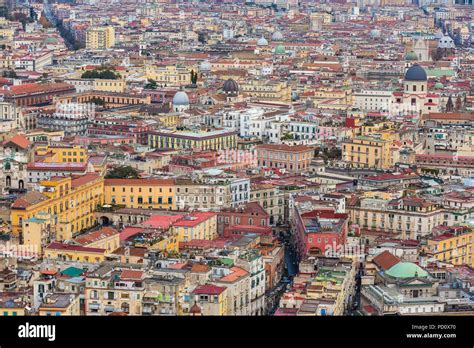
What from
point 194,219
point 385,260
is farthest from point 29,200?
point 385,260

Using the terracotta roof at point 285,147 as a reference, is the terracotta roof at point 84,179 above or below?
above

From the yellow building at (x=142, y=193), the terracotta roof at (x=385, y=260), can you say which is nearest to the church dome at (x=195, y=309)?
the terracotta roof at (x=385, y=260)

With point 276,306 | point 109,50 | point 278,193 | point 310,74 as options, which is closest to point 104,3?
point 109,50

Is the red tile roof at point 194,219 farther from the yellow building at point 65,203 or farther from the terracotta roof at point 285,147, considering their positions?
the terracotta roof at point 285,147

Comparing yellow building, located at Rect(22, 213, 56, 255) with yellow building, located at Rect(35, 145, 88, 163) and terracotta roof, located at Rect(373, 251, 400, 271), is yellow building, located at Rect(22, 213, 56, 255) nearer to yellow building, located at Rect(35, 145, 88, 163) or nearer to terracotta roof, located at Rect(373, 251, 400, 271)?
terracotta roof, located at Rect(373, 251, 400, 271)

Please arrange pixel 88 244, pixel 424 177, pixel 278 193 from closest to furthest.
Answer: pixel 88 244
pixel 278 193
pixel 424 177
